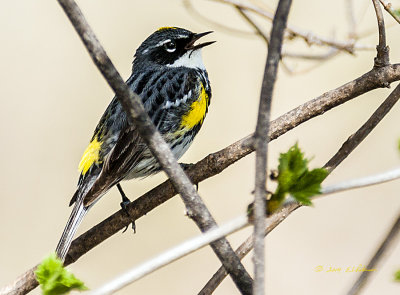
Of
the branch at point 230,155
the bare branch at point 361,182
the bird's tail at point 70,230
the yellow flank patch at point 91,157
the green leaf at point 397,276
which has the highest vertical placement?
the yellow flank patch at point 91,157

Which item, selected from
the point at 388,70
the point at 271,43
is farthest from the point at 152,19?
the point at 271,43

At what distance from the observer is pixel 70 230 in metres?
3.96

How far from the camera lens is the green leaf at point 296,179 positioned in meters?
1.63

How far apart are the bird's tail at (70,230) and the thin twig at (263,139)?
240cm

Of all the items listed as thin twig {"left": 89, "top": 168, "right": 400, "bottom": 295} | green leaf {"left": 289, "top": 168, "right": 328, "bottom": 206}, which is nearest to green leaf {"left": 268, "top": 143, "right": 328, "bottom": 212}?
green leaf {"left": 289, "top": 168, "right": 328, "bottom": 206}

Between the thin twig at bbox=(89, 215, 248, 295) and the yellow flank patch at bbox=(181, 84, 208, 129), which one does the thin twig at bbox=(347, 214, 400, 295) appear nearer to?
the thin twig at bbox=(89, 215, 248, 295)

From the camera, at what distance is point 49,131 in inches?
335

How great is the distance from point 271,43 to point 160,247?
629 cm

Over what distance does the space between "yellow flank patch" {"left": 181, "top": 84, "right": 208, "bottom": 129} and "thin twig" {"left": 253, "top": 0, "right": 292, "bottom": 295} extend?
3.43 m

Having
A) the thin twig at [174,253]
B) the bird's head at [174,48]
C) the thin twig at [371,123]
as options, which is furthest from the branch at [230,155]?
the bird's head at [174,48]

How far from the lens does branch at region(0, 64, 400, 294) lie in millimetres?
2869

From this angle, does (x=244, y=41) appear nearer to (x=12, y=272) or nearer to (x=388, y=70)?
(x=12, y=272)

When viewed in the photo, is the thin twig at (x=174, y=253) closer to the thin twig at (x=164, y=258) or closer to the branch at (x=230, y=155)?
the thin twig at (x=164, y=258)

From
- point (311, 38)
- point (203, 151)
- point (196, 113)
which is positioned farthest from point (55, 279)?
point (203, 151)
